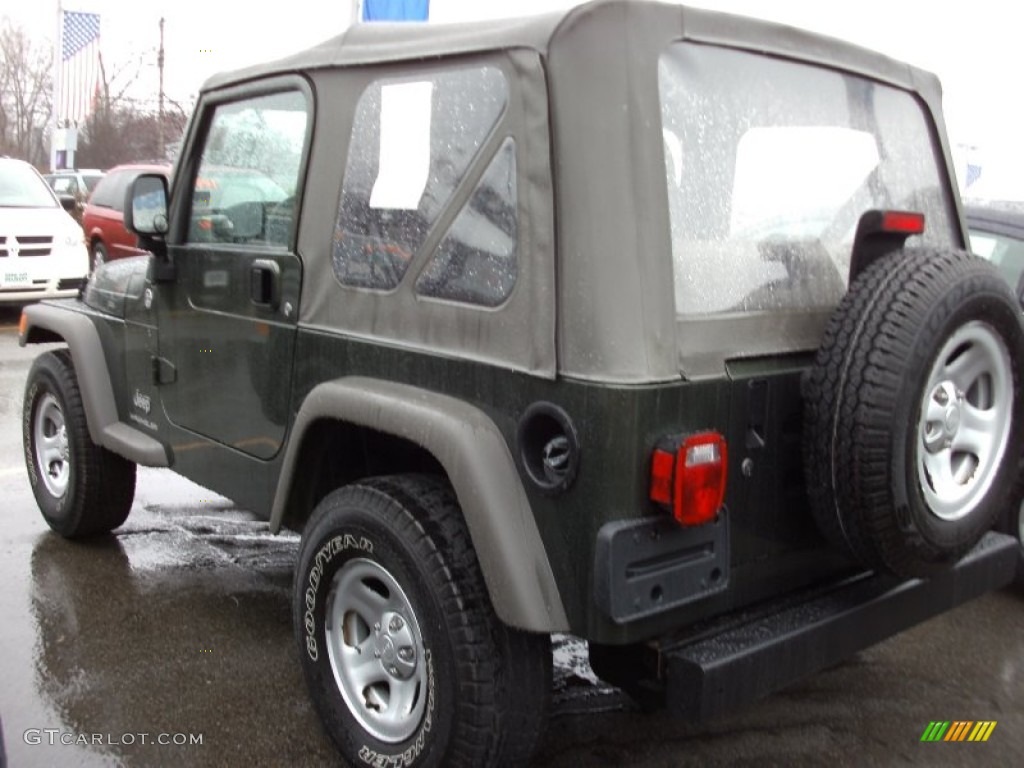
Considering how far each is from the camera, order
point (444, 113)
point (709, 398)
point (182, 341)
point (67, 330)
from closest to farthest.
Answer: point (709, 398) → point (444, 113) → point (182, 341) → point (67, 330)

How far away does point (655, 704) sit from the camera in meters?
2.50

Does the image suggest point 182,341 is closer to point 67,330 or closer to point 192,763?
point 67,330

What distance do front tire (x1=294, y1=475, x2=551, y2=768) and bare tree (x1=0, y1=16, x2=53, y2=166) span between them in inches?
2207

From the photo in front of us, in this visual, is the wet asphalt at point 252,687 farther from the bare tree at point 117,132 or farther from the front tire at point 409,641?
the bare tree at point 117,132

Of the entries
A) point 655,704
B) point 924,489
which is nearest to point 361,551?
point 655,704

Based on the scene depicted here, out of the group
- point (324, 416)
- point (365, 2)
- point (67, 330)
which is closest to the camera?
point (324, 416)

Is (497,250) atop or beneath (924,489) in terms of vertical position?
atop

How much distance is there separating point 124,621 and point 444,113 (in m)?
2.44

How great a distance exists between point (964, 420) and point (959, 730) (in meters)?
1.24

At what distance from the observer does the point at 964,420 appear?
2705 millimetres

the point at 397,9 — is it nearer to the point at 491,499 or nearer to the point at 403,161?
the point at 403,161

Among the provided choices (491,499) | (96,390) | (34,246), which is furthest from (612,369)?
(34,246)

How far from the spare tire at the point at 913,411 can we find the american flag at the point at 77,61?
32.0 metres

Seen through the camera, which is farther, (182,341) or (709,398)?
(182,341)
